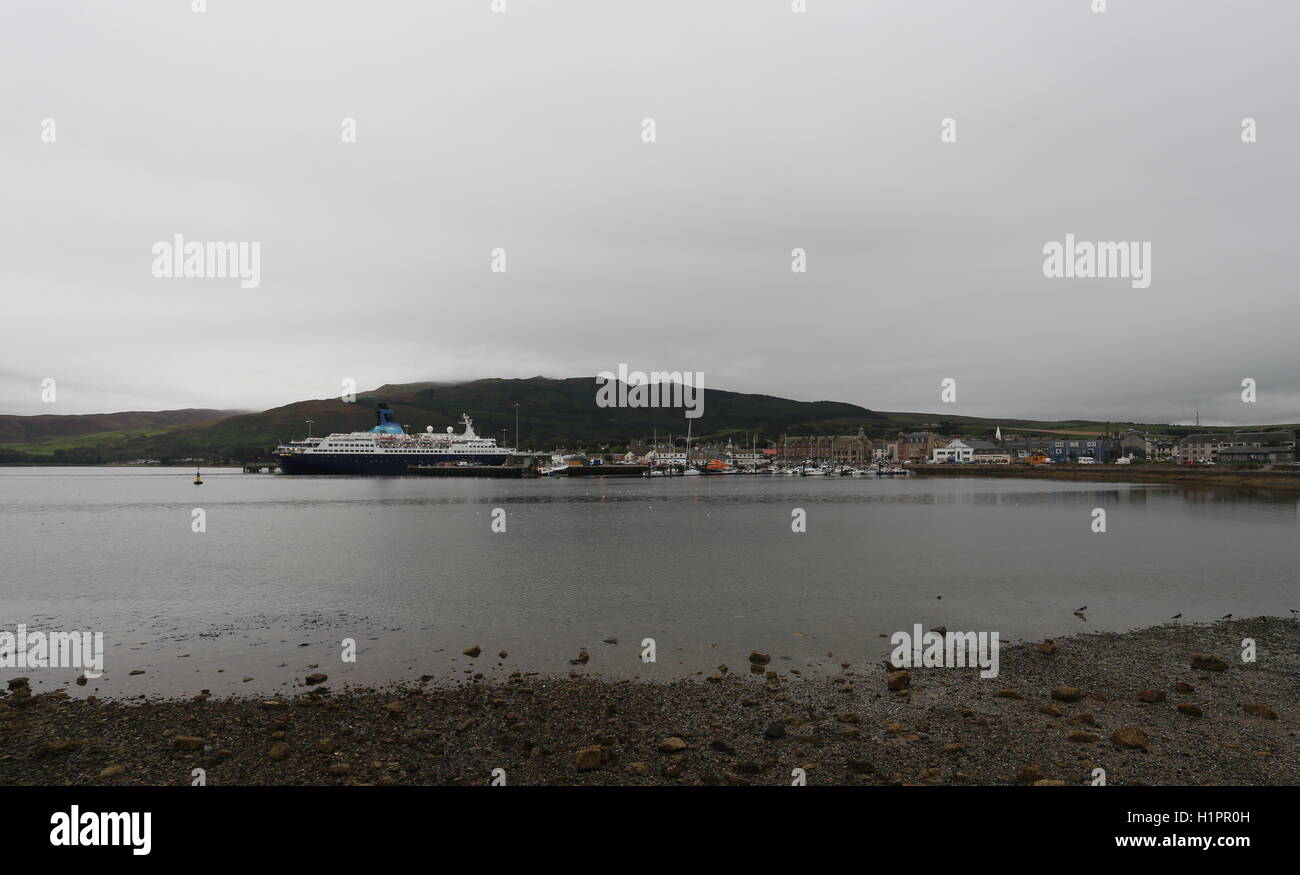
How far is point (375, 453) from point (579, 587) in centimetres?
12843

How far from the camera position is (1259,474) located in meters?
91.8

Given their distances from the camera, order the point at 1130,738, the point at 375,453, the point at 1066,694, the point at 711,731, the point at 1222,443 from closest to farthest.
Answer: the point at 1130,738 → the point at 711,731 → the point at 1066,694 → the point at 1222,443 → the point at 375,453

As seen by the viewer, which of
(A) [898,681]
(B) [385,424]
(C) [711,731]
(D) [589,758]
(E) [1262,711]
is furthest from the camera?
(B) [385,424]

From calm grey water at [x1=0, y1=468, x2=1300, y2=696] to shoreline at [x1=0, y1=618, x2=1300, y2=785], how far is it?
5.26ft

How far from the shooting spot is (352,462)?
13638 cm

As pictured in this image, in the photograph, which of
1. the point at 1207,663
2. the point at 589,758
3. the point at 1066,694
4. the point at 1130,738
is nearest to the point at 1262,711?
the point at 1066,694

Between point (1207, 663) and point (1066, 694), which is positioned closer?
A: point (1066, 694)

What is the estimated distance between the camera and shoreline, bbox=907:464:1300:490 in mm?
87812

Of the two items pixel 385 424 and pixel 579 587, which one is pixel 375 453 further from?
pixel 579 587

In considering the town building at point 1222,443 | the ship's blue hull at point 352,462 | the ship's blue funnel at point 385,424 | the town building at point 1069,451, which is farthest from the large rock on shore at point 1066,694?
the town building at point 1069,451

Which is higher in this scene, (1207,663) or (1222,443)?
(1222,443)

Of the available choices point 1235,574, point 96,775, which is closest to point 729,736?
point 96,775

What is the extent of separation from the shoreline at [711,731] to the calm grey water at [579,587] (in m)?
1.60

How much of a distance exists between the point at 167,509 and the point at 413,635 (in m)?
59.5
